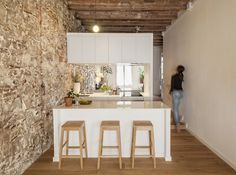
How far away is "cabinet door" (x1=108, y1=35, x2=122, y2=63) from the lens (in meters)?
6.07

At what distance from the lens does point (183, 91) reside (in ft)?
21.3

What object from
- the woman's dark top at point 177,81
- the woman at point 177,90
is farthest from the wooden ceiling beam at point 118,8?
the woman's dark top at point 177,81

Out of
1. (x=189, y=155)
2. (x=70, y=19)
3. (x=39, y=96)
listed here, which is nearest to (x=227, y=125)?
(x=189, y=155)

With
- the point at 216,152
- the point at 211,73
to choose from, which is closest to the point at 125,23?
the point at 211,73

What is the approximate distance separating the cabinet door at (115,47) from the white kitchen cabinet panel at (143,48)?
0.43 metres

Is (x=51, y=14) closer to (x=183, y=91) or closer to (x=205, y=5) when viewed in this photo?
(x=205, y=5)

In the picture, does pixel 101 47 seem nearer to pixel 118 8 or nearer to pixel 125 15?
pixel 118 8

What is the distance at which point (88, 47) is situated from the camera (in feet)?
20.0

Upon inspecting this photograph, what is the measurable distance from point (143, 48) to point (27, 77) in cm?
319

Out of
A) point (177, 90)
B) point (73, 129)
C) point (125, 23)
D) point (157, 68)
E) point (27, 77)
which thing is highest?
point (125, 23)

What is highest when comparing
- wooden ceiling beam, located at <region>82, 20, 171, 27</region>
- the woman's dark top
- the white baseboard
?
wooden ceiling beam, located at <region>82, 20, 171, 27</region>

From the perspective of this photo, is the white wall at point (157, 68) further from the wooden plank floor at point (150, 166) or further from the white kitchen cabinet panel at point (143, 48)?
the wooden plank floor at point (150, 166)

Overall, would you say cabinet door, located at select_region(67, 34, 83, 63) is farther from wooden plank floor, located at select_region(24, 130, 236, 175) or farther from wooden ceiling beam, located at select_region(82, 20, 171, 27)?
wooden plank floor, located at select_region(24, 130, 236, 175)

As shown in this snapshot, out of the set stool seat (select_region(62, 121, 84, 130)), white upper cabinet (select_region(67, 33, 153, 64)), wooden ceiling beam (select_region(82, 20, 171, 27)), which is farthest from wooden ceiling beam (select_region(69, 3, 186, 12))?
stool seat (select_region(62, 121, 84, 130))
